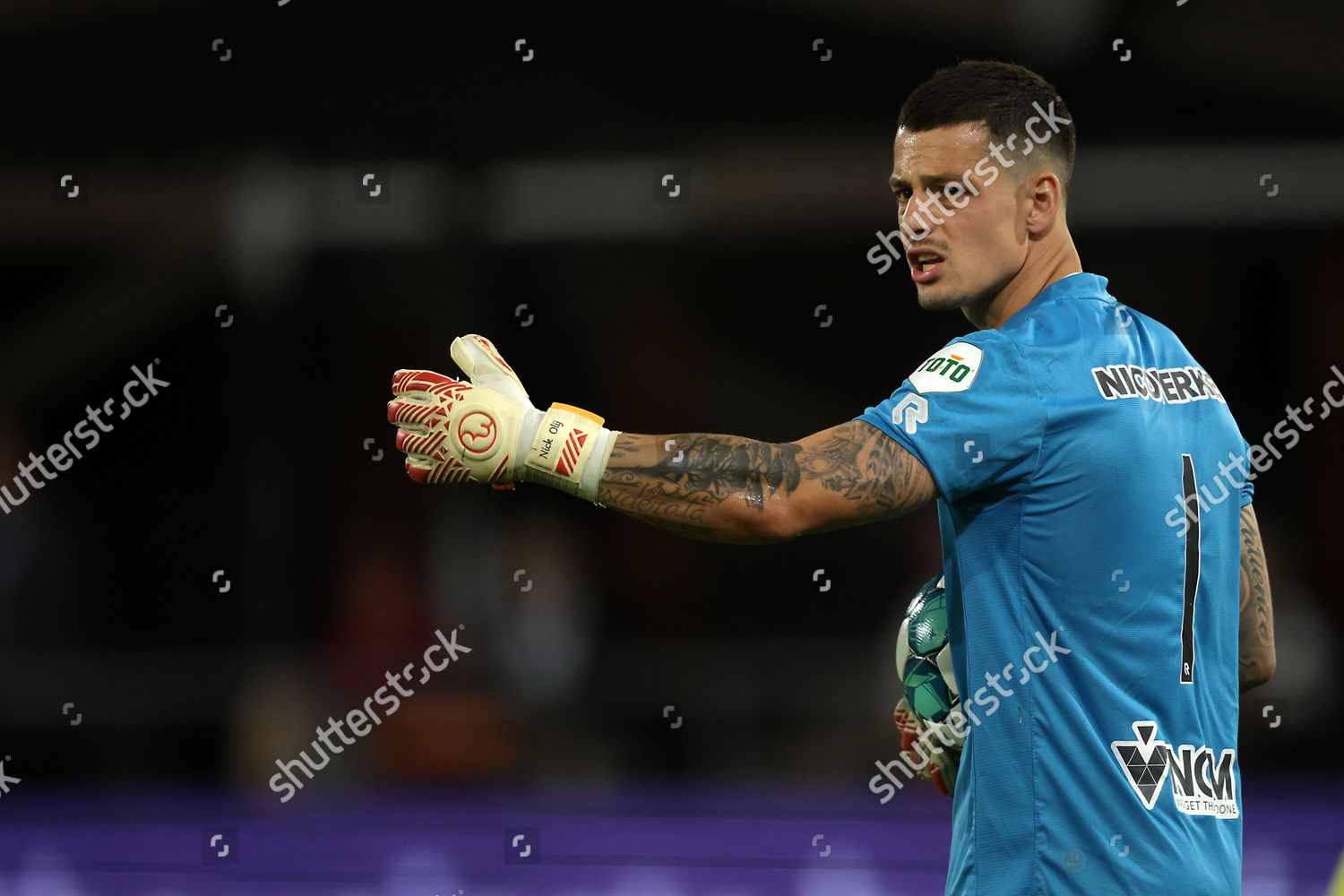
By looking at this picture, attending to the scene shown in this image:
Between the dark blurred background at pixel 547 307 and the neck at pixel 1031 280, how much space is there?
15.9ft

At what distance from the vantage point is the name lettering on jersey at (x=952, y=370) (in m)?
2.17

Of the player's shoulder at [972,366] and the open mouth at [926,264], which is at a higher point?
the open mouth at [926,264]

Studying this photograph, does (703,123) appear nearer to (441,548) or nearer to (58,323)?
(441,548)

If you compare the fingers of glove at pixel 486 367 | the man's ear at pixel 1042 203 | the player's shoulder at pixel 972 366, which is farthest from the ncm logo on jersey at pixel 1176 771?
the fingers of glove at pixel 486 367

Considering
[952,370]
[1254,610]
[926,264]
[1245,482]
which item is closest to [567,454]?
[952,370]

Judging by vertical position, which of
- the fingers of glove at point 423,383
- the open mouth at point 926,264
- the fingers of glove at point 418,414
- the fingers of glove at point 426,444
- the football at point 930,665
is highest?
the open mouth at point 926,264

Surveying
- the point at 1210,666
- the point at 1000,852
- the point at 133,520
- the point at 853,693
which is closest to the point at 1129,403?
the point at 1210,666

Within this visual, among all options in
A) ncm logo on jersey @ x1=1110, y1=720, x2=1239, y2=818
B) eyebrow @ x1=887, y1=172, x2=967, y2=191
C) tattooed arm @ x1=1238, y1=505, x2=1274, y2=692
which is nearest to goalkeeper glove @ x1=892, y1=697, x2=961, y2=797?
ncm logo on jersey @ x1=1110, y1=720, x2=1239, y2=818

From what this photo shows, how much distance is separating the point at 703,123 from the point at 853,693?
308 centimetres

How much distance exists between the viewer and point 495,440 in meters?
2.19

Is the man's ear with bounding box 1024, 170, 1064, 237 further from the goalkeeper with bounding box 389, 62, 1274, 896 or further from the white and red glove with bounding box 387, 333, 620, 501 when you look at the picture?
the white and red glove with bounding box 387, 333, 620, 501

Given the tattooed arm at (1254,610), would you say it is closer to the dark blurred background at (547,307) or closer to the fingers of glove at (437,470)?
the fingers of glove at (437,470)

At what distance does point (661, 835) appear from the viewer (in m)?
4.68

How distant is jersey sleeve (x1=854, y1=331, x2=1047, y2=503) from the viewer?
2.14 metres
